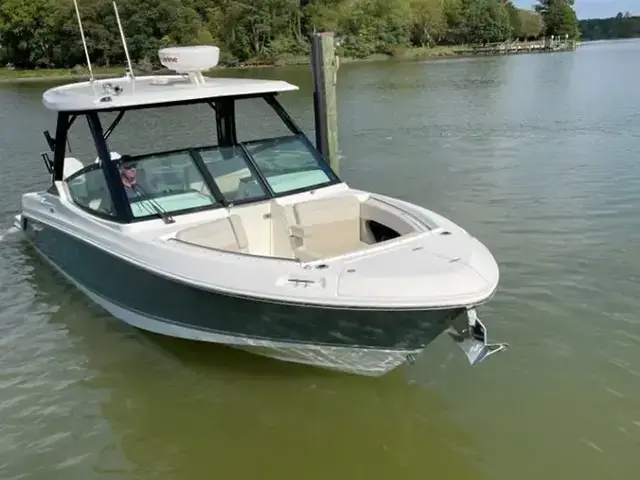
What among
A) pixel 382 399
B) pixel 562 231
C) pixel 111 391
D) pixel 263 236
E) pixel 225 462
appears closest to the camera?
pixel 225 462

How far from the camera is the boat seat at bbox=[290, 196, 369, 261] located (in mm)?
6512

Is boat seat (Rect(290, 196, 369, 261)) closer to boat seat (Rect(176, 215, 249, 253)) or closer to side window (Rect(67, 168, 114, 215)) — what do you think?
boat seat (Rect(176, 215, 249, 253))

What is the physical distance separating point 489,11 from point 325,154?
8129cm

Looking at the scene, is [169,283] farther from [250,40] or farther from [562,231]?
[250,40]

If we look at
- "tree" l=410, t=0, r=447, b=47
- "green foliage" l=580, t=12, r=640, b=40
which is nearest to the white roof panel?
"tree" l=410, t=0, r=447, b=47

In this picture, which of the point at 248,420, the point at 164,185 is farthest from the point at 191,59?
the point at 248,420

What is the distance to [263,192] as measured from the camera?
6.74 m

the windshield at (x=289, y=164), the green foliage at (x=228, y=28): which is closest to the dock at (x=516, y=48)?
the green foliage at (x=228, y=28)

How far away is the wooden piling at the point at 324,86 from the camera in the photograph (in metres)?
9.40

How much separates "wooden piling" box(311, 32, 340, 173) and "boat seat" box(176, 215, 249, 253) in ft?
11.9

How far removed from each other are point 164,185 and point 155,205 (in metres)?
0.26

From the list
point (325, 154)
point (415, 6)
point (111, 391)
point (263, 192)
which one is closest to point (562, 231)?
point (325, 154)

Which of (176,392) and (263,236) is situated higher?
(263,236)

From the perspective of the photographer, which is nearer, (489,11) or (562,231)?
(562,231)
